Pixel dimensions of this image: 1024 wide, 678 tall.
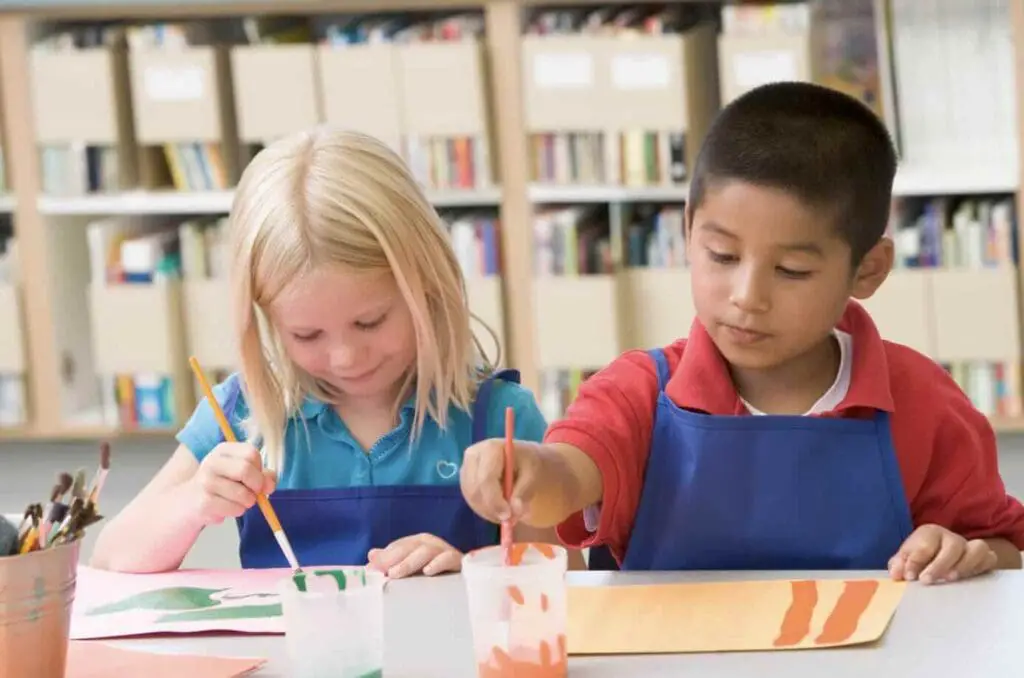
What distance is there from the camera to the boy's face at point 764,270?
4.16 feet

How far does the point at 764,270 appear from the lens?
1263 mm

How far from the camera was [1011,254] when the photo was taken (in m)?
3.16

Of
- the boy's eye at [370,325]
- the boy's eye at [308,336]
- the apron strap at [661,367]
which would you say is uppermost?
the boy's eye at [370,325]

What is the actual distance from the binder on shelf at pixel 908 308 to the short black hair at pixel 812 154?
1.84m

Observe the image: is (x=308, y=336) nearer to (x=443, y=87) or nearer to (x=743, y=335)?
(x=743, y=335)

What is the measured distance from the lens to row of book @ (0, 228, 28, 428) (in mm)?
3473

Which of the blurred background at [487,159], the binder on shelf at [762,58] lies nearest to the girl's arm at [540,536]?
the blurred background at [487,159]

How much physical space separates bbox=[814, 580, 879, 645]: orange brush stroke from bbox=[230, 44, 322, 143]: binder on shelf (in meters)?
2.27

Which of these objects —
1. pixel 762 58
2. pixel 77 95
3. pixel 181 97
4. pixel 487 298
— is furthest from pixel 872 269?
pixel 77 95

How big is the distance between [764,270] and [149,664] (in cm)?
53

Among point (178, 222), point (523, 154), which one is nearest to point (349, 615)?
point (523, 154)

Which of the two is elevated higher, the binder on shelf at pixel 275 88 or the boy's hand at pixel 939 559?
the binder on shelf at pixel 275 88

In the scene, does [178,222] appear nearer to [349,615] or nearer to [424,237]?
[424,237]

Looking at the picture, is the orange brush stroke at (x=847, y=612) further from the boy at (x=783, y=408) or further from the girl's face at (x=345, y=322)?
the girl's face at (x=345, y=322)
